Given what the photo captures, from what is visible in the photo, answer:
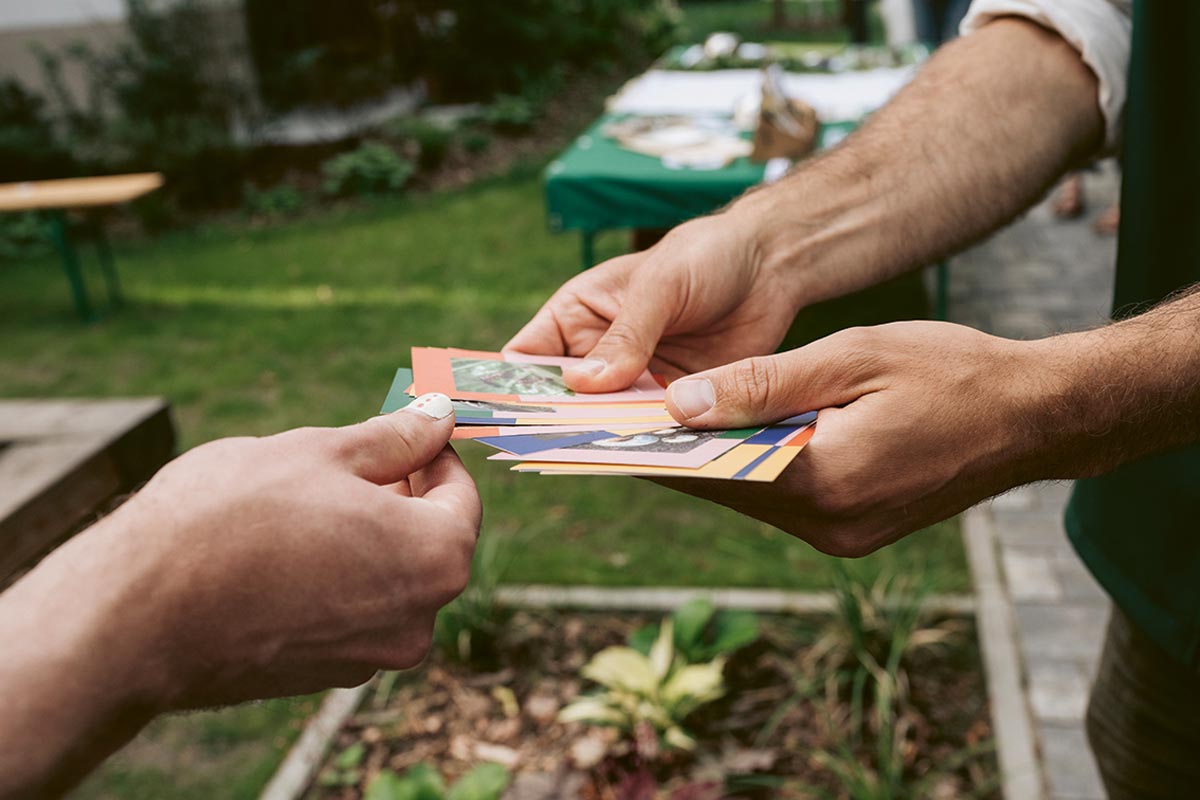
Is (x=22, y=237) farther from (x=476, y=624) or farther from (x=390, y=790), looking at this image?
(x=390, y=790)

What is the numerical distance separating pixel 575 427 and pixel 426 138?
7.96 meters

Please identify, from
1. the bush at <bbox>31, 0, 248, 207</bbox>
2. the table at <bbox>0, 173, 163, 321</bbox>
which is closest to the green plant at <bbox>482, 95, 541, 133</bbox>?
the bush at <bbox>31, 0, 248, 207</bbox>

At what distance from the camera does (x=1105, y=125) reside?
5.15 feet

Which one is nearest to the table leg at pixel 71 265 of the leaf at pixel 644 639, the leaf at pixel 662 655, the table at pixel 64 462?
the table at pixel 64 462

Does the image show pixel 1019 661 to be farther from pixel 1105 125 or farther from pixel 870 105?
pixel 870 105

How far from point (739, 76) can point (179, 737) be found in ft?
13.8

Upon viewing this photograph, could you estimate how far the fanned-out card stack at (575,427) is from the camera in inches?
38.1

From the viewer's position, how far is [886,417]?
1.05 meters

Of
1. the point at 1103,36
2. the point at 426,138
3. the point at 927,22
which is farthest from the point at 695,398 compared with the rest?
the point at 426,138

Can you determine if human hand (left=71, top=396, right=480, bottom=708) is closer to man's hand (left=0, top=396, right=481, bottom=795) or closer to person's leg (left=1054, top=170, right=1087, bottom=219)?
man's hand (left=0, top=396, right=481, bottom=795)

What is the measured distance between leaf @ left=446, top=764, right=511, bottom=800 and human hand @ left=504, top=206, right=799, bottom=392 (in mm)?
1104

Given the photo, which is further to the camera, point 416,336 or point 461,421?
point 416,336

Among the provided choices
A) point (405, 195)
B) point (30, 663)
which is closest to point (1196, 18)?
point (30, 663)

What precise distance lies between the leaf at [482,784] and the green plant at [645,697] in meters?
0.28
